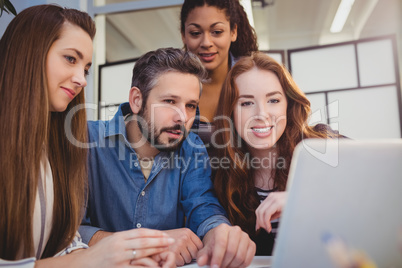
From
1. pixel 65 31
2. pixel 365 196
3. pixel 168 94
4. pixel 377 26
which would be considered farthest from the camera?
pixel 377 26

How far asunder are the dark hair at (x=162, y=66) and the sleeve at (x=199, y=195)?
281 mm

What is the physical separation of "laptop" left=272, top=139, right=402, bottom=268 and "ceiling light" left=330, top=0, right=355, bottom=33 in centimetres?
474

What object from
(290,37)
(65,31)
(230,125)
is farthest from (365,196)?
(290,37)

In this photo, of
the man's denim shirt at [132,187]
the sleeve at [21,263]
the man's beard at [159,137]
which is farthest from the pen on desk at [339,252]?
the man's beard at [159,137]

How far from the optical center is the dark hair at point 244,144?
1.34m

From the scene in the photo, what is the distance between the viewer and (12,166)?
76cm

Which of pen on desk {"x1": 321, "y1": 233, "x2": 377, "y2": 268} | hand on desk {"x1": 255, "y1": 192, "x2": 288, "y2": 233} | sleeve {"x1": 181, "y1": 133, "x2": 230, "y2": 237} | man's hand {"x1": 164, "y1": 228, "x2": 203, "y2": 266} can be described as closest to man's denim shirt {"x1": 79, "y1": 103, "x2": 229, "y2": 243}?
sleeve {"x1": 181, "y1": 133, "x2": 230, "y2": 237}

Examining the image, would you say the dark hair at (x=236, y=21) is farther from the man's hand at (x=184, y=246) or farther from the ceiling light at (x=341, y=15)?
the ceiling light at (x=341, y=15)

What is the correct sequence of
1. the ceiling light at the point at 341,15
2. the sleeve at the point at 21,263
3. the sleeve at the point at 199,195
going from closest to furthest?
the sleeve at the point at 21,263 < the sleeve at the point at 199,195 < the ceiling light at the point at 341,15

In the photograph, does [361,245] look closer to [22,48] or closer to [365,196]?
[365,196]

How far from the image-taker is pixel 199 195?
1.26 m

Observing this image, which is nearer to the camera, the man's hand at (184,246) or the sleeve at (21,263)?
the sleeve at (21,263)

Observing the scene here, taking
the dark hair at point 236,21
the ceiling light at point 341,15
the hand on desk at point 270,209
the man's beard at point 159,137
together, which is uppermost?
the ceiling light at point 341,15

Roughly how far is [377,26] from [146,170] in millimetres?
4644
